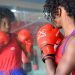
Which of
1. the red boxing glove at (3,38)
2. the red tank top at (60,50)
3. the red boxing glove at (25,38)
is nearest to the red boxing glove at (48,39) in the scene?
the red tank top at (60,50)

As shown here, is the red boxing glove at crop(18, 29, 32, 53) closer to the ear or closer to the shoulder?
the ear

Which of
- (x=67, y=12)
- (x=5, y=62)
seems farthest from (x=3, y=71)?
(x=67, y=12)

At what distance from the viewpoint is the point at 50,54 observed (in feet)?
4.66

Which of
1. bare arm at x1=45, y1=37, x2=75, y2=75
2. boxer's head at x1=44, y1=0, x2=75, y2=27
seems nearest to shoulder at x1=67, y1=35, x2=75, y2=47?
bare arm at x1=45, y1=37, x2=75, y2=75

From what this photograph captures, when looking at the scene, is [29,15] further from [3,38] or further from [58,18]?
[58,18]

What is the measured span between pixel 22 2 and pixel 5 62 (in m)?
0.64

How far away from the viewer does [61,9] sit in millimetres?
1347

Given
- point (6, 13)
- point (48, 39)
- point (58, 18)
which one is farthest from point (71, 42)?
point (6, 13)

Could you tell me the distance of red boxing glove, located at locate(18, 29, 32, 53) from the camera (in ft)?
8.57

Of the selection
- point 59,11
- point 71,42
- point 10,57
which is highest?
point 59,11

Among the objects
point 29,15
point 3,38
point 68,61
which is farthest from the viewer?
point 29,15

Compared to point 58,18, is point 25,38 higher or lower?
lower

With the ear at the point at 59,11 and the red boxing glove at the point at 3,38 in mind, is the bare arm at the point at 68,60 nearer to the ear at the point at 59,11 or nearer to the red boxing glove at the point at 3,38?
the ear at the point at 59,11

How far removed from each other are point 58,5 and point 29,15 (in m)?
1.68
